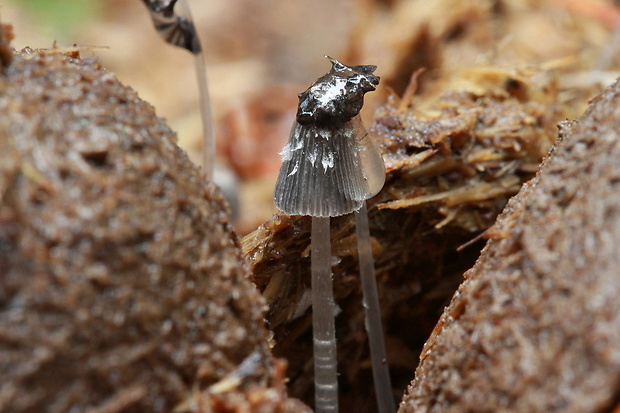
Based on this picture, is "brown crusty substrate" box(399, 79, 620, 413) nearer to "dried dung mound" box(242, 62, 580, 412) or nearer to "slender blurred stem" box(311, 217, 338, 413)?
"slender blurred stem" box(311, 217, 338, 413)

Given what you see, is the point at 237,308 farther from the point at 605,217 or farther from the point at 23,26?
the point at 23,26

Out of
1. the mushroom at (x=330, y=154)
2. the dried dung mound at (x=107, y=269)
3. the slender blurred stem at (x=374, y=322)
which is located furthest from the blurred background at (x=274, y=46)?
the slender blurred stem at (x=374, y=322)

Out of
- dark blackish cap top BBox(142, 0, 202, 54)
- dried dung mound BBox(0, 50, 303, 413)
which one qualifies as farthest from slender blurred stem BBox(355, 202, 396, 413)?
dark blackish cap top BBox(142, 0, 202, 54)

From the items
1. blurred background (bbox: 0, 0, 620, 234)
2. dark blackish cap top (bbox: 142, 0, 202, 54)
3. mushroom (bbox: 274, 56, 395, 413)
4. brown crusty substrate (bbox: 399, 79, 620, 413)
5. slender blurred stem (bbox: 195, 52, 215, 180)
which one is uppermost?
blurred background (bbox: 0, 0, 620, 234)

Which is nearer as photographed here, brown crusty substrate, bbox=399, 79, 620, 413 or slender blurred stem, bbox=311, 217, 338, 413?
brown crusty substrate, bbox=399, 79, 620, 413

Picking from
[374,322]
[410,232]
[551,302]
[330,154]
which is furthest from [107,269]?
[410,232]

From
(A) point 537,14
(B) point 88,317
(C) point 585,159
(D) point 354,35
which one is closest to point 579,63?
(A) point 537,14

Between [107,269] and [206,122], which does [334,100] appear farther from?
[206,122]
